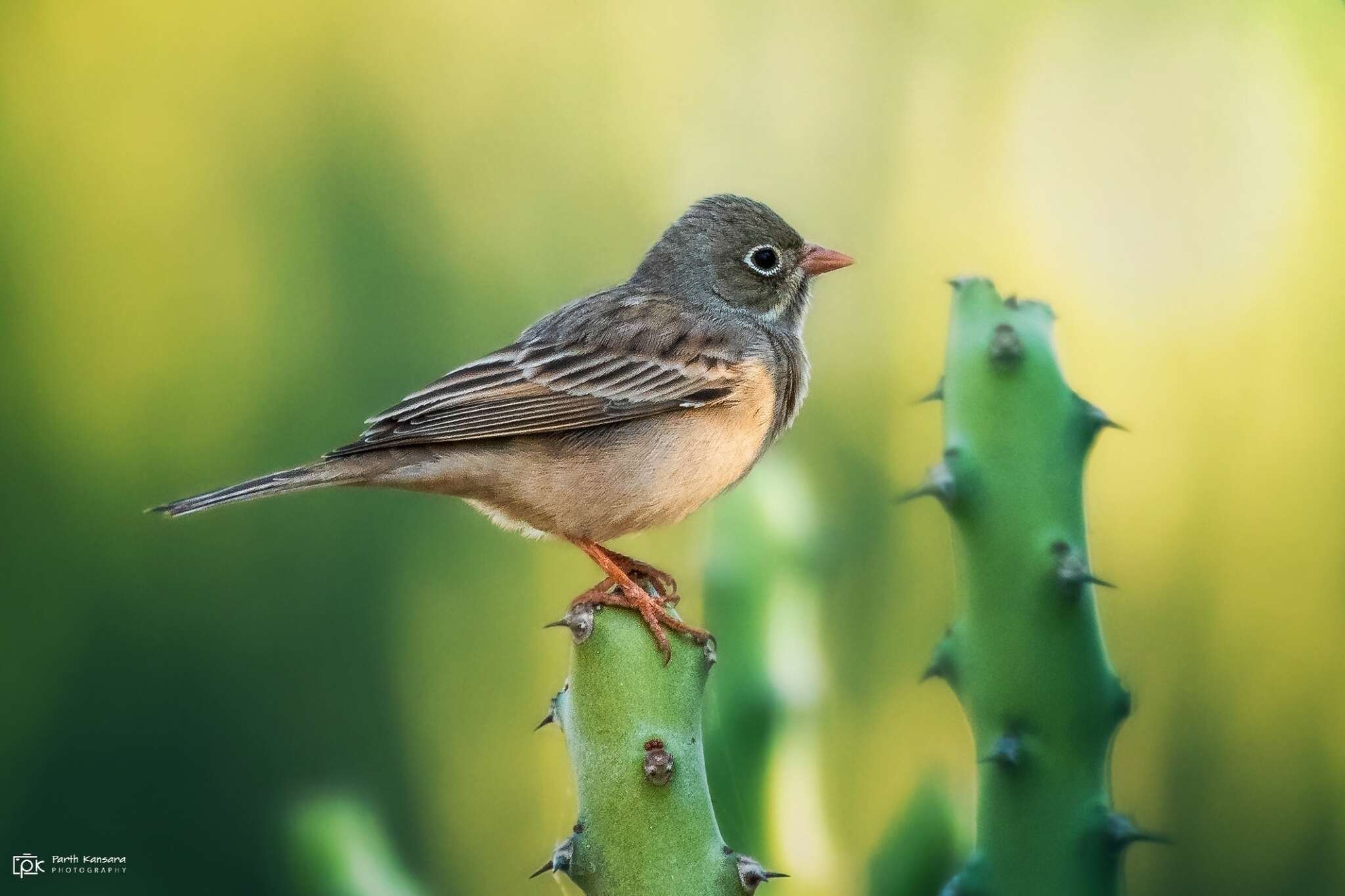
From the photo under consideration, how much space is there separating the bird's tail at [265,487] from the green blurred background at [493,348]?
117 cm

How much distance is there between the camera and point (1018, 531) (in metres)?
1.94

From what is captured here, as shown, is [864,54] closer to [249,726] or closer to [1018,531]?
[1018,531]

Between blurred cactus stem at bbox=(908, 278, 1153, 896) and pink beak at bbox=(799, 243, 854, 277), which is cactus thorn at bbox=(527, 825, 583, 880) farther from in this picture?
pink beak at bbox=(799, 243, 854, 277)

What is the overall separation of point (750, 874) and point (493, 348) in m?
1.88

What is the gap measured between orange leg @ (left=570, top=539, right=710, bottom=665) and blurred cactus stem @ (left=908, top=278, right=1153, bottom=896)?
0.41 metres

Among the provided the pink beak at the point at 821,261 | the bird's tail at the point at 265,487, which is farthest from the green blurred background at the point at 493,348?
the bird's tail at the point at 265,487

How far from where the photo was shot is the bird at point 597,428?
7.45 ft

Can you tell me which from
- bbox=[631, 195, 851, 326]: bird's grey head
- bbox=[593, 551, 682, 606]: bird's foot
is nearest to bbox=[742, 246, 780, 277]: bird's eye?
bbox=[631, 195, 851, 326]: bird's grey head

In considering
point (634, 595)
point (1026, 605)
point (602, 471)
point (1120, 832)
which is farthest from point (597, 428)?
point (1120, 832)

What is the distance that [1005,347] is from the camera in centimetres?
192

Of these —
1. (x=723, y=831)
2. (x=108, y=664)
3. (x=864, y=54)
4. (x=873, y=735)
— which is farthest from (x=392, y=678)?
(x=864, y=54)

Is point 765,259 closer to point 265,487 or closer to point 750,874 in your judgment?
point 265,487

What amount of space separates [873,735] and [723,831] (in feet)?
3.80

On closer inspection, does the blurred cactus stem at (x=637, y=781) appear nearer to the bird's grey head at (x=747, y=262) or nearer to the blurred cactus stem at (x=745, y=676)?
the blurred cactus stem at (x=745, y=676)
